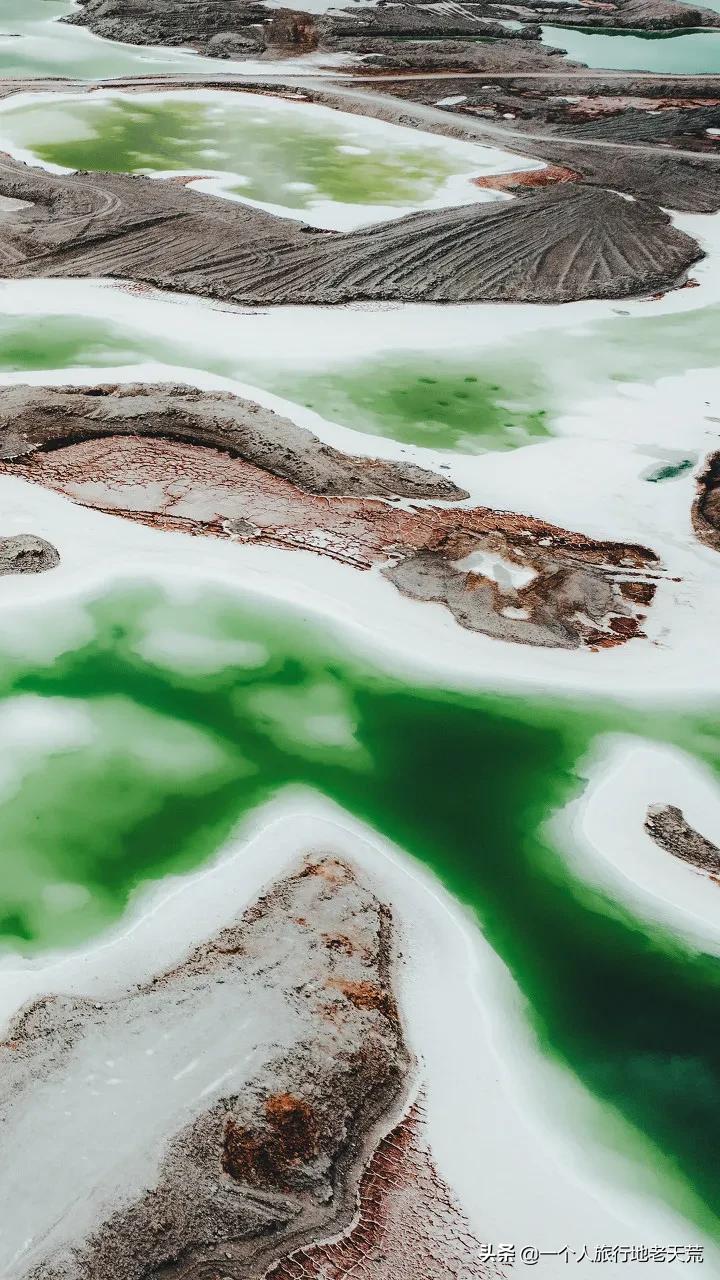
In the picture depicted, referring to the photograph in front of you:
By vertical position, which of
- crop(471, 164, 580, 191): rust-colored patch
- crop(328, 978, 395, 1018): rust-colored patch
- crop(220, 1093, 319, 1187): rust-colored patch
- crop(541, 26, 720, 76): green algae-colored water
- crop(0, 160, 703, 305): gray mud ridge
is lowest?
crop(220, 1093, 319, 1187): rust-colored patch

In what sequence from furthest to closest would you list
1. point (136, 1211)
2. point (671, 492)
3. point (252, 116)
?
point (252, 116)
point (671, 492)
point (136, 1211)

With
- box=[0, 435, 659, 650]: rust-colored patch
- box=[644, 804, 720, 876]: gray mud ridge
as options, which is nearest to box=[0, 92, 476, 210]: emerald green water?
box=[0, 435, 659, 650]: rust-colored patch

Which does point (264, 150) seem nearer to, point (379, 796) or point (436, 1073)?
point (379, 796)

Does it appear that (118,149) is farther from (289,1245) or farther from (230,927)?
(289,1245)

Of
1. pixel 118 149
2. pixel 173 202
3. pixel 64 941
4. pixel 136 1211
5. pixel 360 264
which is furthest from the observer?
pixel 118 149

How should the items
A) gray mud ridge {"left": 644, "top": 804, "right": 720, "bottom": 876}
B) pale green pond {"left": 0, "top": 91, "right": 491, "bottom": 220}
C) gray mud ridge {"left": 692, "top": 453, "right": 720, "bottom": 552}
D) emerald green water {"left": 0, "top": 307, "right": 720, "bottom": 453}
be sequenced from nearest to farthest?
gray mud ridge {"left": 644, "top": 804, "right": 720, "bottom": 876} < gray mud ridge {"left": 692, "top": 453, "right": 720, "bottom": 552} < emerald green water {"left": 0, "top": 307, "right": 720, "bottom": 453} < pale green pond {"left": 0, "top": 91, "right": 491, "bottom": 220}

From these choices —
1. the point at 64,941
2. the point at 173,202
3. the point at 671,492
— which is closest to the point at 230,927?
the point at 64,941

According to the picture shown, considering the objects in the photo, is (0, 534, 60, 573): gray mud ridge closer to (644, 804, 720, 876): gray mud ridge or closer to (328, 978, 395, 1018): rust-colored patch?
(328, 978, 395, 1018): rust-colored patch
